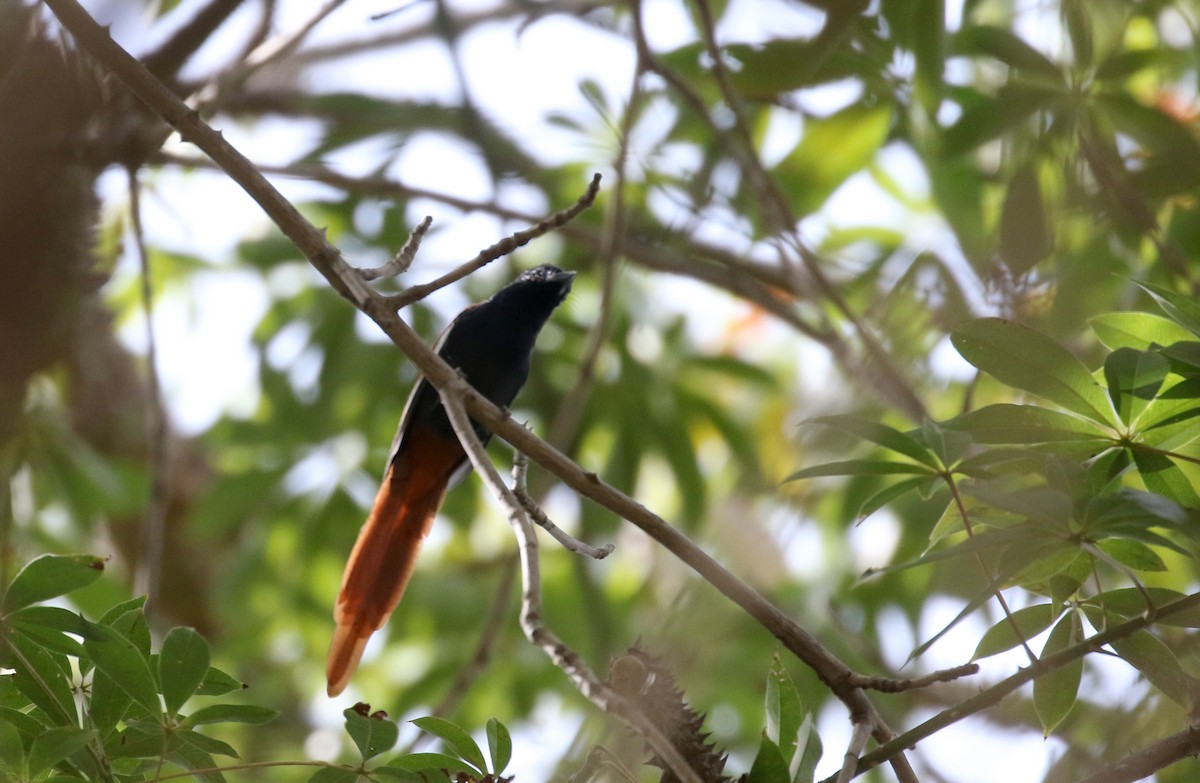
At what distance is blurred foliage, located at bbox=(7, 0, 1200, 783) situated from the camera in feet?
5.63

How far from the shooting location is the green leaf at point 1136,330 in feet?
5.93

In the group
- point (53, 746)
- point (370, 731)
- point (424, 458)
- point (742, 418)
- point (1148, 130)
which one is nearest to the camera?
point (53, 746)

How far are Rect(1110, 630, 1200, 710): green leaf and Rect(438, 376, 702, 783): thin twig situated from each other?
0.71m

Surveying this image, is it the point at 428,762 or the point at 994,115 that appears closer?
the point at 428,762

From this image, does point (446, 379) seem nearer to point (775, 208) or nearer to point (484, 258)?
point (484, 258)

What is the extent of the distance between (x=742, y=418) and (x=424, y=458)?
329 cm

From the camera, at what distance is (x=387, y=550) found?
329 centimetres

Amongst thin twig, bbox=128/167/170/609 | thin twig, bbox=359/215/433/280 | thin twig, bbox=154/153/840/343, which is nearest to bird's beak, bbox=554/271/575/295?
thin twig, bbox=154/153/840/343

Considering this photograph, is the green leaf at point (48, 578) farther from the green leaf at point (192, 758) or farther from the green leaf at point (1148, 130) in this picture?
the green leaf at point (1148, 130)

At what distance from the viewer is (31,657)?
168cm

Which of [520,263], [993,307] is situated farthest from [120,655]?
[520,263]

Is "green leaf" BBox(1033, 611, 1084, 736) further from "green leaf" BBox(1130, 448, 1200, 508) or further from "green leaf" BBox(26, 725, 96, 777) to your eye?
"green leaf" BBox(26, 725, 96, 777)

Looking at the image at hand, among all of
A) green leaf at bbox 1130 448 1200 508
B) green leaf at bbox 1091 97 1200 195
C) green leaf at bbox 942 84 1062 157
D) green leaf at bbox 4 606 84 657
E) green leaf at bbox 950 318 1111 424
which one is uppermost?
green leaf at bbox 942 84 1062 157

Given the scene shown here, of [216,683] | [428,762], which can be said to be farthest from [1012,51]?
[216,683]
